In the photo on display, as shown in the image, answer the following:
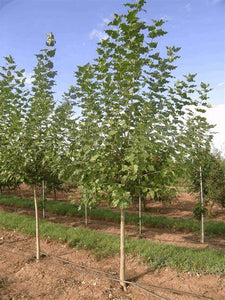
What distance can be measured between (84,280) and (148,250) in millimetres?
1904

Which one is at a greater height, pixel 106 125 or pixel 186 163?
pixel 106 125

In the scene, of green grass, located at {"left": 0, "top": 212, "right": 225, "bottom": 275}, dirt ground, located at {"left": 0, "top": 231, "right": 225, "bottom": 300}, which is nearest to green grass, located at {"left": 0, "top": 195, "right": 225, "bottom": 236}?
green grass, located at {"left": 0, "top": 212, "right": 225, "bottom": 275}

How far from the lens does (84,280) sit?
4.61 m

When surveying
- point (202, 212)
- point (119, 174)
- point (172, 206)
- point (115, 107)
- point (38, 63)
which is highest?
point (38, 63)

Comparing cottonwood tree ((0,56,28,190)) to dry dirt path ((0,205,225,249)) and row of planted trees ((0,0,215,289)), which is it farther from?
dry dirt path ((0,205,225,249))

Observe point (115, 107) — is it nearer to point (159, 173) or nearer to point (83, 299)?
point (159, 173)

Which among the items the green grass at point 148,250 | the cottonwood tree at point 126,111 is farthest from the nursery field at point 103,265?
the cottonwood tree at point 126,111

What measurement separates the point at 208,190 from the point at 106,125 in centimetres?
728

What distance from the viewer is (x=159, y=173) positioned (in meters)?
3.79

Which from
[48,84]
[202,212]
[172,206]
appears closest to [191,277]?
[202,212]

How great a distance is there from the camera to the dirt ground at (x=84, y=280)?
13.5ft

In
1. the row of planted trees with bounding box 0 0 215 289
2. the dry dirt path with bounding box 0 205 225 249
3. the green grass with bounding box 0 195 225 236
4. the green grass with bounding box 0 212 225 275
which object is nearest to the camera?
the row of planted trees with bounding box 0 0 215 289

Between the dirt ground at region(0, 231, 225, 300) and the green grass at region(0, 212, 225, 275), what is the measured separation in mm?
193

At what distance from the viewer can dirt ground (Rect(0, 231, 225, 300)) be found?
411 cm
